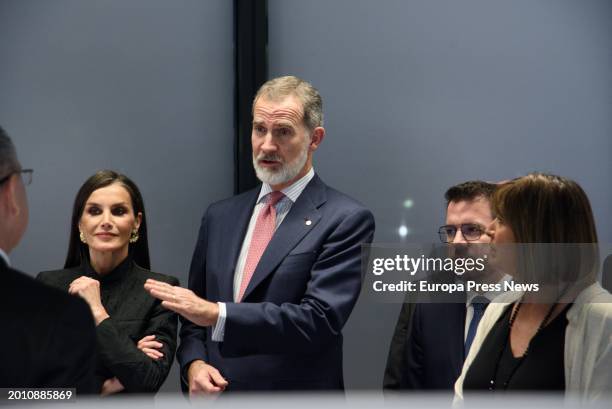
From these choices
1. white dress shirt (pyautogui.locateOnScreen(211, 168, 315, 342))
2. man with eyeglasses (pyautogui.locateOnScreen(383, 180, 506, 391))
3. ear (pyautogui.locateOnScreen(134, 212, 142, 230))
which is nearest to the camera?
man with eyeglasses (pyautogui.locateOnScreen(383, 180, 506, 391))

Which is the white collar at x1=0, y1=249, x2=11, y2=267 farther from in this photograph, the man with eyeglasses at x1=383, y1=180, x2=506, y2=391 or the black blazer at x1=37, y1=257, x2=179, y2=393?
the man with eyeglasses at x1=383, y1=180, x2=506, y2=391

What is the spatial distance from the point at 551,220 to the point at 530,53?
85cm

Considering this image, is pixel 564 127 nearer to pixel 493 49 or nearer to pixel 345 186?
pixel 493 49

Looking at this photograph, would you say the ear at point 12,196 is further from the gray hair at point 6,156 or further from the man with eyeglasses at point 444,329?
the man with eyeglasses at point 444,329

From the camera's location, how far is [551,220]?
1.58m

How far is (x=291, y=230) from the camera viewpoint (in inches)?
76.2

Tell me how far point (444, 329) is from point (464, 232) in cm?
22

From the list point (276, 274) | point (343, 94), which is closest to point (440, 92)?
point (343, 94)

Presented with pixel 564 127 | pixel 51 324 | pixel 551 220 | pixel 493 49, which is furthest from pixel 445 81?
pixel 51 324

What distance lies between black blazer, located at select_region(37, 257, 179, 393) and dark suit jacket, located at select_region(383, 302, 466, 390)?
0.50m

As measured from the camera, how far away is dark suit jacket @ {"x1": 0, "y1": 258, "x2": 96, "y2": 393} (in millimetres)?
1146

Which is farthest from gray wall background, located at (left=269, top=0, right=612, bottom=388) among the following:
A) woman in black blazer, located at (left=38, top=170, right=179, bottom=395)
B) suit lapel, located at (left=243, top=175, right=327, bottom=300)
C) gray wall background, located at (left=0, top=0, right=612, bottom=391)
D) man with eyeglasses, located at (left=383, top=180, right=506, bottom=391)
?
woman in black blazer, located at (left=38, top=170, right=179, bottom=395)

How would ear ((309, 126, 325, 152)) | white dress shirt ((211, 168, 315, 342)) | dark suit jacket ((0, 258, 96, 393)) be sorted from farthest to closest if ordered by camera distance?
1. ear ((309, 126, 325, 152))
2. white dress shirt ((211, 168, 315, 342))
3. dark suit jacket ((0, 258, 96, 393))

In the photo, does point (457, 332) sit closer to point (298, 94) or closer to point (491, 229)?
point (491, 229)
